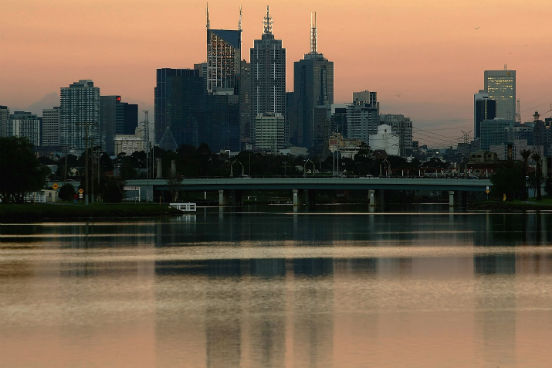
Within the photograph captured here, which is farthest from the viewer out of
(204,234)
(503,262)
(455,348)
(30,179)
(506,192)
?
(506,192)

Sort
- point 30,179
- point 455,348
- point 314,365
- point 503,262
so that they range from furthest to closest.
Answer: point 30,179, point 503,262, point 455,348, point 314,365

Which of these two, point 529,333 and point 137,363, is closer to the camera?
point 137,363

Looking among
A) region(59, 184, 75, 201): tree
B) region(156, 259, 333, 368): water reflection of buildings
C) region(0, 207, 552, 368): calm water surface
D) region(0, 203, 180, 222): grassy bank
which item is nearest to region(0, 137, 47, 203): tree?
region(0, 203, 180, 222): grassy bank

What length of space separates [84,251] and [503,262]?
25.8 meters

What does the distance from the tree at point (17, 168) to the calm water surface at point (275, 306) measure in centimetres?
6681

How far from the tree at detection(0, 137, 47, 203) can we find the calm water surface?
219ft

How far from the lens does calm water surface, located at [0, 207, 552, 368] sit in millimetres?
25672

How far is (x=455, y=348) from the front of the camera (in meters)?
26.3

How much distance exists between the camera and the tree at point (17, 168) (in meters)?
131

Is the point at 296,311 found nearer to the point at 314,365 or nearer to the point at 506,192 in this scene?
the point at 314,365

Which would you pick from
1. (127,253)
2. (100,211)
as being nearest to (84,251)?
(127,253)

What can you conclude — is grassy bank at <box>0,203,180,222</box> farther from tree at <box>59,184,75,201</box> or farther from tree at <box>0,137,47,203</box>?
tree at <box>59,184,75,201</box>

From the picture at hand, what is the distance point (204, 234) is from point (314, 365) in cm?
6264

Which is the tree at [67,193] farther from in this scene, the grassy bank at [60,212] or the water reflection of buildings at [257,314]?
the water reflection of buildings at [257,314]
